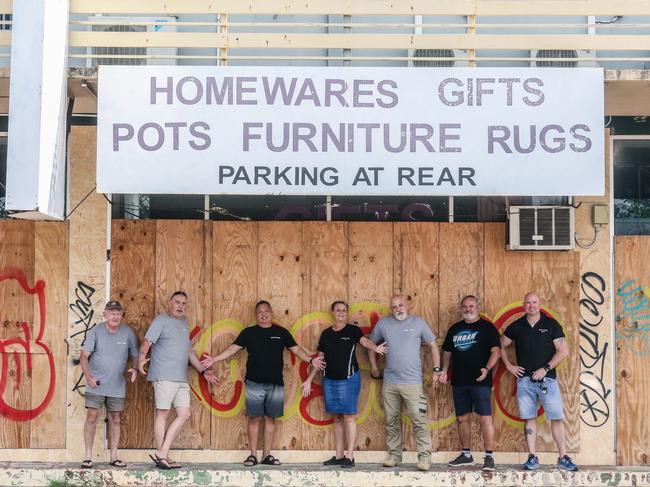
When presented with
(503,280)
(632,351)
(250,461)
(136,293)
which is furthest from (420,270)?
(136,293)

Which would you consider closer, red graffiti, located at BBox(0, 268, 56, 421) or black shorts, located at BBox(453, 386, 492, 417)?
black shorts, located at BBox(453, 386, 492, 417)

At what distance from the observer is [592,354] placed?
39.1ft

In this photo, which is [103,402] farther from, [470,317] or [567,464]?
[567,464]

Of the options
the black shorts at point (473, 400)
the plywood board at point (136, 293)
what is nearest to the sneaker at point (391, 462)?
the black shorts at point (473, 400)

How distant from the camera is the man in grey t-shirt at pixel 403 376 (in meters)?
11.5

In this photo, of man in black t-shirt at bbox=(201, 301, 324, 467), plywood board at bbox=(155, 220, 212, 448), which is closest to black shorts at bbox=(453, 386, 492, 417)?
man in black t-shirt at bbox=(201, 301, 324, 467)

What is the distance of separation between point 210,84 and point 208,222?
1931 millimetres

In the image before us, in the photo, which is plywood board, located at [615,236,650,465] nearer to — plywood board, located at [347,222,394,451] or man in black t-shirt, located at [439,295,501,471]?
man in black t-shirt, located at [439,295,501,471]

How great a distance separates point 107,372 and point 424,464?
3.76 metres

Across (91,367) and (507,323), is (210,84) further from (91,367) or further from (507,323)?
(507,323)

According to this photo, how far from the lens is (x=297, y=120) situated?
10.7 m

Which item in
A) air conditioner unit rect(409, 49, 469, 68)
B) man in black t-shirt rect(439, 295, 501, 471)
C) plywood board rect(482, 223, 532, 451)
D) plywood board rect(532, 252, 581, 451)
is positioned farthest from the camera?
air conditioner unit rect(409, 49, 469, 68)

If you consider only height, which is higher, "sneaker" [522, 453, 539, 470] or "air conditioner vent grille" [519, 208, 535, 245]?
"air conditioner vent grille" [519, 208, 535, 245]

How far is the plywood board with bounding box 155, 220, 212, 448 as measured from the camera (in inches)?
469
